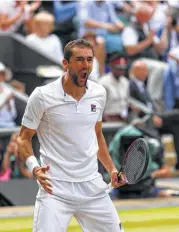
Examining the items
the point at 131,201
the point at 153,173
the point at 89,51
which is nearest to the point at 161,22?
the point at 153,173

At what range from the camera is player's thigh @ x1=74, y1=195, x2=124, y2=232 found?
584 cm

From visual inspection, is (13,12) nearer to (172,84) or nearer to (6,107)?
(6,107)

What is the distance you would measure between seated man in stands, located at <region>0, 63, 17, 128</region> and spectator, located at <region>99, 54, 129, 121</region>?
4.17ft

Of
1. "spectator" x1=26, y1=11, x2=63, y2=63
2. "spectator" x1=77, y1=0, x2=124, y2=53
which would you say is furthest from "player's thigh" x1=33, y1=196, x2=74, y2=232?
"spectator" x1=77, y1=0, x2=124, y2=53

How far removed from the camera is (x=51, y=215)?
18.7ft

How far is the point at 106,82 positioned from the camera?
11672 millimetres

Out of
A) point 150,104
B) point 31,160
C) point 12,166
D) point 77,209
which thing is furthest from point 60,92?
point 150,104

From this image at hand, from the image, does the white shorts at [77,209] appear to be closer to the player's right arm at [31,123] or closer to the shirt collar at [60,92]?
the player's right arm at [31,123]

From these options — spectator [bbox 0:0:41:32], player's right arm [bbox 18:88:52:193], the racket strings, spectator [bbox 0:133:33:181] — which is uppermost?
spectator [bbox 0:0:41:32]

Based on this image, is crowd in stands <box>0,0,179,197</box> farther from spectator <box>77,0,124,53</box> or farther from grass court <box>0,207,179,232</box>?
grass court <box>0,207,179,232</box>

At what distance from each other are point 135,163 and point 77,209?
1.64 feet

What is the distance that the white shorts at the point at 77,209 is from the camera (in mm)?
5723

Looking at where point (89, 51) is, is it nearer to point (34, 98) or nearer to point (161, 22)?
point (34, 98)

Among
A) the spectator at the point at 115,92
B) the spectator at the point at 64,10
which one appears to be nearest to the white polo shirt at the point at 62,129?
the spectator at the point at 115,92
